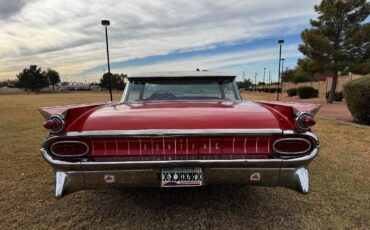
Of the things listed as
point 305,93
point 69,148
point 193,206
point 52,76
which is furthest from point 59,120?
point 52,76

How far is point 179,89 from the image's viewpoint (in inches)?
171

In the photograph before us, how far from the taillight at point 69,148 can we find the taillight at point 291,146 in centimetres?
165

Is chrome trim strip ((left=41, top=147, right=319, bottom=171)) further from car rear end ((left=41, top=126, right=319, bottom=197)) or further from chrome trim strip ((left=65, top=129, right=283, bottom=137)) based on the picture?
chrome trim strip ((left=65, top=129, right=283, bottom=137))

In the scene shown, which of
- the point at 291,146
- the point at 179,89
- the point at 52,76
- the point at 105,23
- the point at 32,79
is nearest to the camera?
the point at 291,146

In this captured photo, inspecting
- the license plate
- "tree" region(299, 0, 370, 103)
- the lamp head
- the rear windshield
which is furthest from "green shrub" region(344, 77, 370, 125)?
"tree" region(299, 0, 370, 103)

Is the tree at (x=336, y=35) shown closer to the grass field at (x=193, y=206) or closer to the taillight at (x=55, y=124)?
the grass field at (x=193, y=206)

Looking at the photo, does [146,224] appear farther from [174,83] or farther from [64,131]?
[174,83]

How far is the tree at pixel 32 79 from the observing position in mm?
89875

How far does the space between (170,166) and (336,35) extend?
74.8 feet

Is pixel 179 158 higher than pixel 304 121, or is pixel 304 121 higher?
pixel 304 121

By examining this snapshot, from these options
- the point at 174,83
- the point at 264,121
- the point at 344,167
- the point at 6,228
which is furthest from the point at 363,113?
the point at 6,228

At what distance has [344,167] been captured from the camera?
203 inches

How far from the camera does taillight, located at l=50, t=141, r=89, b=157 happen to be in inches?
110

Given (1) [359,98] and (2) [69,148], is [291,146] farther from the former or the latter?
(1) [359,98]
